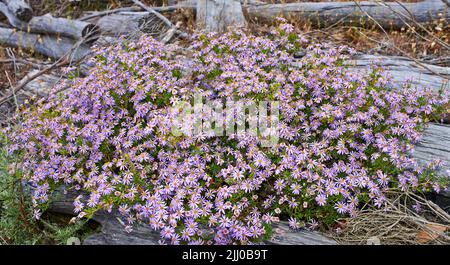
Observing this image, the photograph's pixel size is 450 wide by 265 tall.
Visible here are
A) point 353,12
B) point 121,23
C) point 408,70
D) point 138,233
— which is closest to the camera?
point 138,233

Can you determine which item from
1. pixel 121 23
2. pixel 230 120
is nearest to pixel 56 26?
pixel 121 23

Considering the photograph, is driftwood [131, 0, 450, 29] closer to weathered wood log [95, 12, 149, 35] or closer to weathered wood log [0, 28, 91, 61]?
weathered wood log [95, 12, 149, 35]

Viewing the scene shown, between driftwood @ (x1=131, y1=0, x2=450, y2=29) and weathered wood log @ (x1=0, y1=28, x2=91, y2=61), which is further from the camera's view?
weathered wood log @ (x1=0, y1=28, x2=91, y2=61)

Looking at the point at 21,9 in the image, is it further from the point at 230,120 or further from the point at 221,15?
the point at 230,120

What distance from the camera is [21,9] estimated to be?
Result: 589 centimetres

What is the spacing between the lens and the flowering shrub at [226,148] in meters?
2.98

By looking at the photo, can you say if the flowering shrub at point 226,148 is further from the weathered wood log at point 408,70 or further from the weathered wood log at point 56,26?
the weathered wood log at point 56,26

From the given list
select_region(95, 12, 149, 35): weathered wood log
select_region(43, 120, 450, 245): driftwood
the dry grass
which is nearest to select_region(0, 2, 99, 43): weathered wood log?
select_region(95, 12, 149, 35): weathered wood log

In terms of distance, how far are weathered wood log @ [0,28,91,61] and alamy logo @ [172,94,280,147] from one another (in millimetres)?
3107

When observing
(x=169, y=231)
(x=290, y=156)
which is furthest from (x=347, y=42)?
(x=169, y=231)

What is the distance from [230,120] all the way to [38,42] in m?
3.92

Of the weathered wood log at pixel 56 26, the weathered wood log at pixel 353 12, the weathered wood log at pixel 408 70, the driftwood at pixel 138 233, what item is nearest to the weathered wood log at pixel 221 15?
the weathered wood log at pixel 353 12

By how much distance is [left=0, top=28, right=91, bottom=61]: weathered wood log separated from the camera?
5.82m

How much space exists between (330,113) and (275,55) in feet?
3.08
